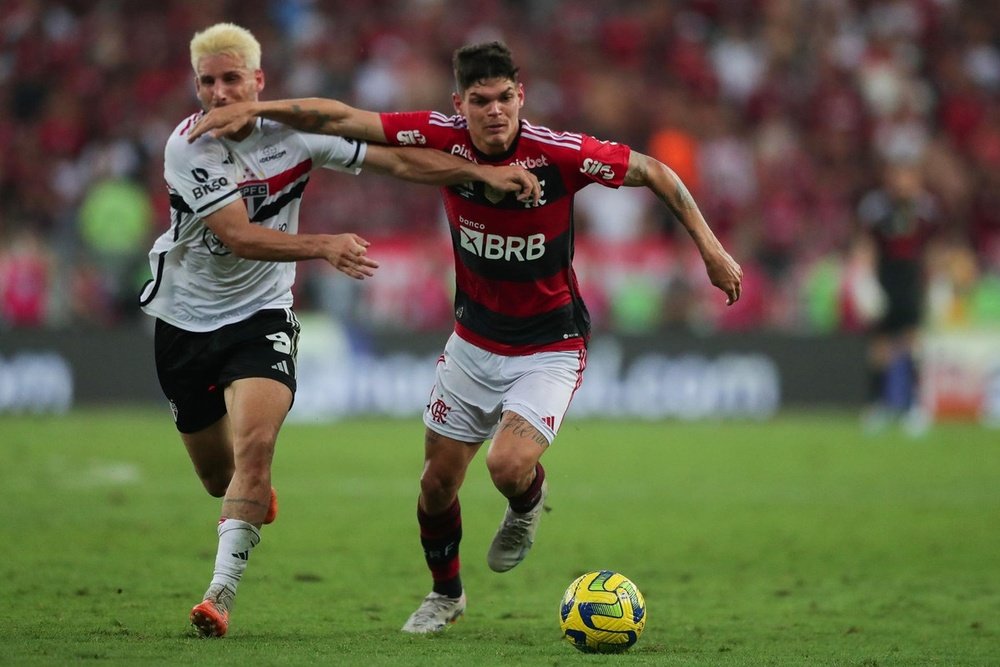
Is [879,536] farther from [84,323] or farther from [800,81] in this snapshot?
[800,81]

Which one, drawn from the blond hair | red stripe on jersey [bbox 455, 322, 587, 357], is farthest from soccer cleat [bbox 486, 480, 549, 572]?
the blond hair

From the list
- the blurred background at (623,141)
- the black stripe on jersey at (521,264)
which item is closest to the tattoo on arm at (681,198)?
the black stripe on jersey at (521,264)

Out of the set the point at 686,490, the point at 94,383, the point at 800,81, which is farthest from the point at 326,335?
the point at 800,81

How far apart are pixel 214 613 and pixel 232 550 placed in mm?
342

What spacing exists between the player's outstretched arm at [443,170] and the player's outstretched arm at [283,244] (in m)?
0.54

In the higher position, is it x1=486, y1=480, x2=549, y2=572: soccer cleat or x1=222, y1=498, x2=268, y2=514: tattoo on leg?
x1=222, y1=498, x2=268, y2=514: tattoo on leg

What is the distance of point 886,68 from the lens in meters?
23.7

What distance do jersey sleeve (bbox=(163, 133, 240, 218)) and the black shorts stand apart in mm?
666

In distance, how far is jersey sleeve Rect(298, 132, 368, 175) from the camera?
6891mm

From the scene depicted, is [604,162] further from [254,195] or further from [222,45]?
[222,45]

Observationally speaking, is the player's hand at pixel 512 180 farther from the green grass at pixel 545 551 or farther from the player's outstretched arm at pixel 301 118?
the green grass at pixel 545 551

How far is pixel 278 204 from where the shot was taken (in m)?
7.02

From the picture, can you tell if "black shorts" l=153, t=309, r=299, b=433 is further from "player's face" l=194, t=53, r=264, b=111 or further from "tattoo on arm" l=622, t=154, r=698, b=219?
"tattoo on arm" l=622, t=154, r=698, b=219

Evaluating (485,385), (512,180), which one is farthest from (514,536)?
(512,180)
